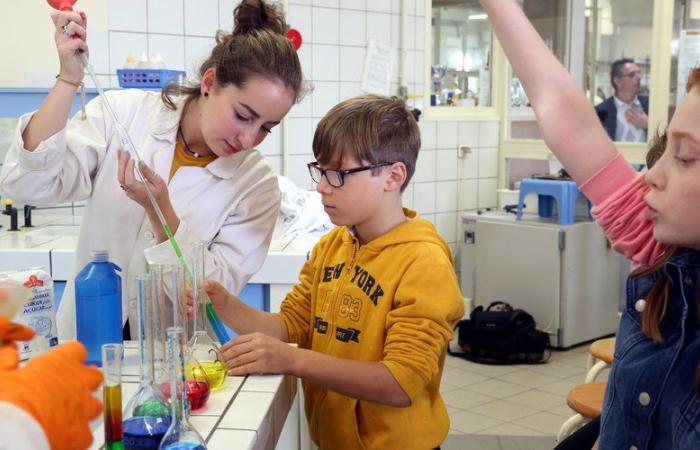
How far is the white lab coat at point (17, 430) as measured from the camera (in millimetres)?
639

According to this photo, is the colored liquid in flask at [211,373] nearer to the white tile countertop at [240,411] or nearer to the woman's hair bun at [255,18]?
the white tile countertop at [240,411]

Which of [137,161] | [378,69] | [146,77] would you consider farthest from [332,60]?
[137,161]

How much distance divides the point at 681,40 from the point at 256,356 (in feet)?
12.0

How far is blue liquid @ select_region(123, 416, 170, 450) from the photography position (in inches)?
38.7

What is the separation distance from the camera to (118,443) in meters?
0.94

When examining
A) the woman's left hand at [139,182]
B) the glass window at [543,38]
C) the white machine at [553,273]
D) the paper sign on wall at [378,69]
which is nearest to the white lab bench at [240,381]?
the woman's left hand at [139,182]

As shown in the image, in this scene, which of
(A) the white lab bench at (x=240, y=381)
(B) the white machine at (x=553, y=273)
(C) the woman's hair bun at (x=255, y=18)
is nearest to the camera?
(A) the white lab bench at (x=240, y=381)

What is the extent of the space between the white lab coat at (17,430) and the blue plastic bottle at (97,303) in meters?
0.73

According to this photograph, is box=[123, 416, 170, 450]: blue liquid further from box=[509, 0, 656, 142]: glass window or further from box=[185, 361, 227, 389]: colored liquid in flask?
box=[509, 0, 656, 142]: glass window

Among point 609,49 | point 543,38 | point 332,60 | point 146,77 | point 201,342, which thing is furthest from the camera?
point 543,38

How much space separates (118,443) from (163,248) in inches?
20.8

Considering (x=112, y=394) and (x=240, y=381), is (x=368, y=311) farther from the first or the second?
(x=112, y=394)

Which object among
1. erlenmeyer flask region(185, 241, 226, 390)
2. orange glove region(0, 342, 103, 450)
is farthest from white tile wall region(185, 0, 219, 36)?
orange glove region(0, 342, 103, 450)

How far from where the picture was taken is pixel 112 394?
2.97 ft
